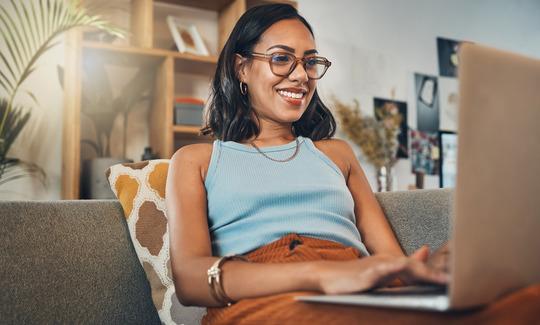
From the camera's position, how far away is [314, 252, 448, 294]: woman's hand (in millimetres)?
633

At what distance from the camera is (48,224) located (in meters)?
1.10

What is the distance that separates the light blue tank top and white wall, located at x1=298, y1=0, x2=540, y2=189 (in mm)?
2411

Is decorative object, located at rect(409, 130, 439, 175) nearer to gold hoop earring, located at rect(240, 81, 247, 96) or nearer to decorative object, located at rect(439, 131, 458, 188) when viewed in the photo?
decorative object, located at rect(439, 131, 458, 188)

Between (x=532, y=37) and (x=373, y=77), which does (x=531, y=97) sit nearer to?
(x=373, y=77)

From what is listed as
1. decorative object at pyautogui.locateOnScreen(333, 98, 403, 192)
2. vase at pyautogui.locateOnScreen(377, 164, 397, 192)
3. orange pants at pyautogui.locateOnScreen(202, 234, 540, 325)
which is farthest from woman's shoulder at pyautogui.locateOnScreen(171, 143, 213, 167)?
decorative object at pyautogui.locateOnScreen(333, 98, 403, 192)

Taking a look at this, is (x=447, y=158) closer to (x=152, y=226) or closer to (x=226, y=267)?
(x=152, y=226)

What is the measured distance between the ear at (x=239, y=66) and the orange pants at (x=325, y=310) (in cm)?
54

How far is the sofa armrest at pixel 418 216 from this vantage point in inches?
52.0

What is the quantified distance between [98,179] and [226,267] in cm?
171

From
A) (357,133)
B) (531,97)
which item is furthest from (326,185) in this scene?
(357,133)

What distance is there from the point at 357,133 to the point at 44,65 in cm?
207

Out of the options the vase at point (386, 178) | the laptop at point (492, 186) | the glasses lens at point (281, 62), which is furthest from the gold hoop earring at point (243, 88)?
the vase at point (386, 178)

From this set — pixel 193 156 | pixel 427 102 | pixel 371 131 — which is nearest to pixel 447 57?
pixel 427 102

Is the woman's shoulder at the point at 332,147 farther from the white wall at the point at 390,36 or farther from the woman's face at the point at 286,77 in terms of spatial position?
the white wall at the point at 390,36
